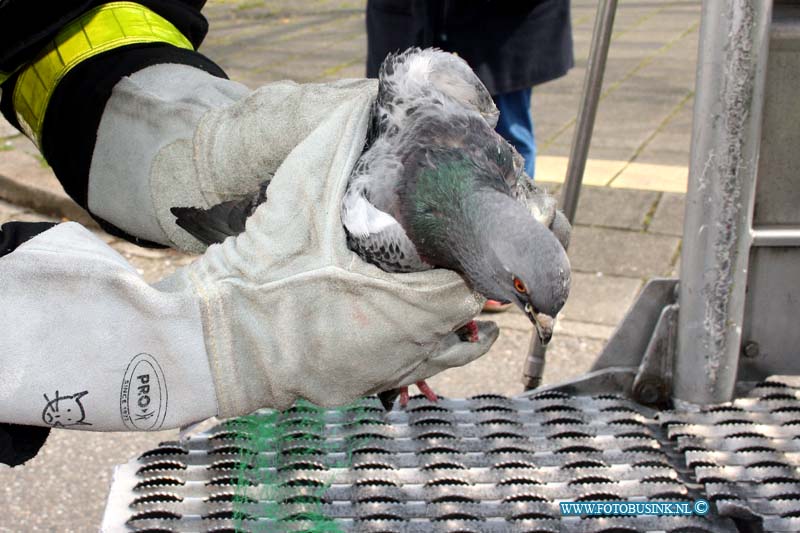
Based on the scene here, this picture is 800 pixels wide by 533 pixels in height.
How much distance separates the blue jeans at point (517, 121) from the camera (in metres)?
4.59

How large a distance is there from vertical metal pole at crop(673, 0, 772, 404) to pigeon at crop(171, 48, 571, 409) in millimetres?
402

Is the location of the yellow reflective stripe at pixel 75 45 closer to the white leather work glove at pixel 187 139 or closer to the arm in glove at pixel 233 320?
the white leather work glove at pixel 187 139

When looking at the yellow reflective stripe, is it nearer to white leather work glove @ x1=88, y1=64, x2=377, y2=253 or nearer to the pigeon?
white leather work glove @ x1=88, y1=64, x2=377, y2=253

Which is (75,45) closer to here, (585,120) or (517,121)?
(585,120)

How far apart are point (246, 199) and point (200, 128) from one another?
0.24 meters

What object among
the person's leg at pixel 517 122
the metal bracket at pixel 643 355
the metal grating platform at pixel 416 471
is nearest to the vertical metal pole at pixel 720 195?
the metal bracket at pixel 643 355

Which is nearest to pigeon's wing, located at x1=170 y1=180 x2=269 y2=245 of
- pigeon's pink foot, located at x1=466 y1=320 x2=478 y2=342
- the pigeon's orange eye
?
pigeon's pink foot, located at x1=466 y1=320 x2=478 y2=342

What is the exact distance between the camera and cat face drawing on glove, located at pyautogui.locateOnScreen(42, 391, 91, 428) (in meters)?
1.94

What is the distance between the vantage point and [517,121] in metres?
4.68

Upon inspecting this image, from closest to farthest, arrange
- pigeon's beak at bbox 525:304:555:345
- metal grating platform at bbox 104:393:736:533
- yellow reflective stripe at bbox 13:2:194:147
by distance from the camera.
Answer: pigeon's beak at bbox 525:304:555:345 < metal grating platform at bbox 104:393:736:533 < yellow reflective stripe at bbox 13:2:194:147

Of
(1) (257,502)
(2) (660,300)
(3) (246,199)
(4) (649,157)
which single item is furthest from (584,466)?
(4) (649,157)

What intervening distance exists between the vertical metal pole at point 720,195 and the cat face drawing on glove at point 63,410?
1.65 m

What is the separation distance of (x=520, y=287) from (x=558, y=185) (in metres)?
4.11

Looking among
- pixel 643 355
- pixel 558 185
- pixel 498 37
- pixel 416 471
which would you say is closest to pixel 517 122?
pixel 498 37
